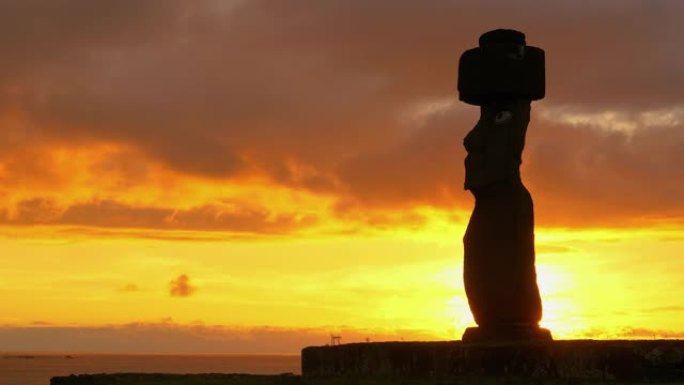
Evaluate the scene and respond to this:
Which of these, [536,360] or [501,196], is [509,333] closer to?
[501,196]

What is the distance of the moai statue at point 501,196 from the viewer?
62.7ft

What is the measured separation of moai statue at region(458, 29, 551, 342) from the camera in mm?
19109

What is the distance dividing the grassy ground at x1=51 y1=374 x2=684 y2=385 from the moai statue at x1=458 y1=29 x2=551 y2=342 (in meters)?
3.00

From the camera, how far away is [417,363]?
57.8 ft

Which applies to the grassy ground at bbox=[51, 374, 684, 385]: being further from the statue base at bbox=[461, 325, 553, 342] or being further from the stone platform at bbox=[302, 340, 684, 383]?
the statue base at bbox=[461, 325, 553, 342]

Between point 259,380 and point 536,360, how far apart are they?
4095mm

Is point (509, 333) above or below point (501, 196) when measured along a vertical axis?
below

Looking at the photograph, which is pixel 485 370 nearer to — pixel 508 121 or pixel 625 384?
pixel 625 384

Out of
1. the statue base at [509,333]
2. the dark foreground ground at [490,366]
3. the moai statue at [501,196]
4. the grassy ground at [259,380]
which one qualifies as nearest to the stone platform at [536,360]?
the dark foreground ground at [490,366]

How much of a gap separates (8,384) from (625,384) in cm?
9501

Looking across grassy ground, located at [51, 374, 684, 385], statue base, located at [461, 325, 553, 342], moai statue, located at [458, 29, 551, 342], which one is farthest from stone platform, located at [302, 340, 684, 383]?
moai statue, located at [458, 29, 551, 342]

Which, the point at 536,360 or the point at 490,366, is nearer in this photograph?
the point at 536,360

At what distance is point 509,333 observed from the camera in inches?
744

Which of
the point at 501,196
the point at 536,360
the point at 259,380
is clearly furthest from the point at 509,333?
the point at 259,380
